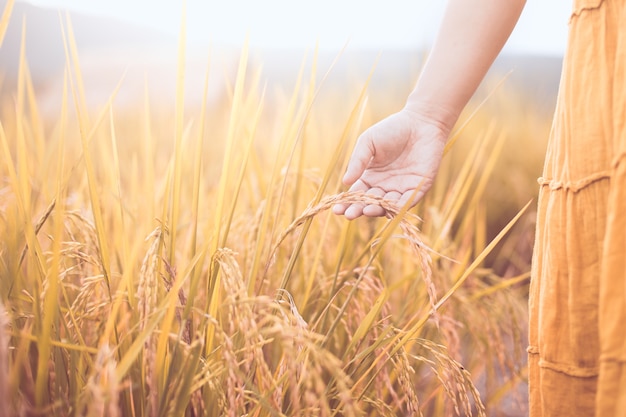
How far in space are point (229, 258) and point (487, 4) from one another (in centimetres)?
61

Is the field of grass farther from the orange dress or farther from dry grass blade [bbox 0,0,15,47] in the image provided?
the orange dress

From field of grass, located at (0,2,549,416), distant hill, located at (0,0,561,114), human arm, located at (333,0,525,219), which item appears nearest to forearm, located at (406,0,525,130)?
human arm, located at (333,0,525,219)

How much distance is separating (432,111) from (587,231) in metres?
0.37

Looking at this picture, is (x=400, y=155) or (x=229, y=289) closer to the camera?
(x=229, y=289)

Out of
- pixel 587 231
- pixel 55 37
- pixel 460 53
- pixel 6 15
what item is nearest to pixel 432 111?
pixel 460 53

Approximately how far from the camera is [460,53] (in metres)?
0.93

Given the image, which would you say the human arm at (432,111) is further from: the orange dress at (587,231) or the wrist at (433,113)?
the orange dress at (587,231)

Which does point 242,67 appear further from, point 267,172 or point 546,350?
point 267,172

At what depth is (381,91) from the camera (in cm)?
368

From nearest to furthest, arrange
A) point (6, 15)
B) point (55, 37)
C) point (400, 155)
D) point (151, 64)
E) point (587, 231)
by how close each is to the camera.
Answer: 1. point (587, 231)
2. point (6, 15)
3. point (400, 155)
4. point (151, 64)
5. point (55, 37)

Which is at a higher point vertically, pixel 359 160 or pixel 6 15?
pixel 6 15

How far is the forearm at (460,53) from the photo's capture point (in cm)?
91

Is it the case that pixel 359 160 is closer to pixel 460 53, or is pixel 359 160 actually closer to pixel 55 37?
pixel 460 53

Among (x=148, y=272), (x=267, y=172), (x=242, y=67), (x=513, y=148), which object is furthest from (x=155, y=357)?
(x=513, y=148)
